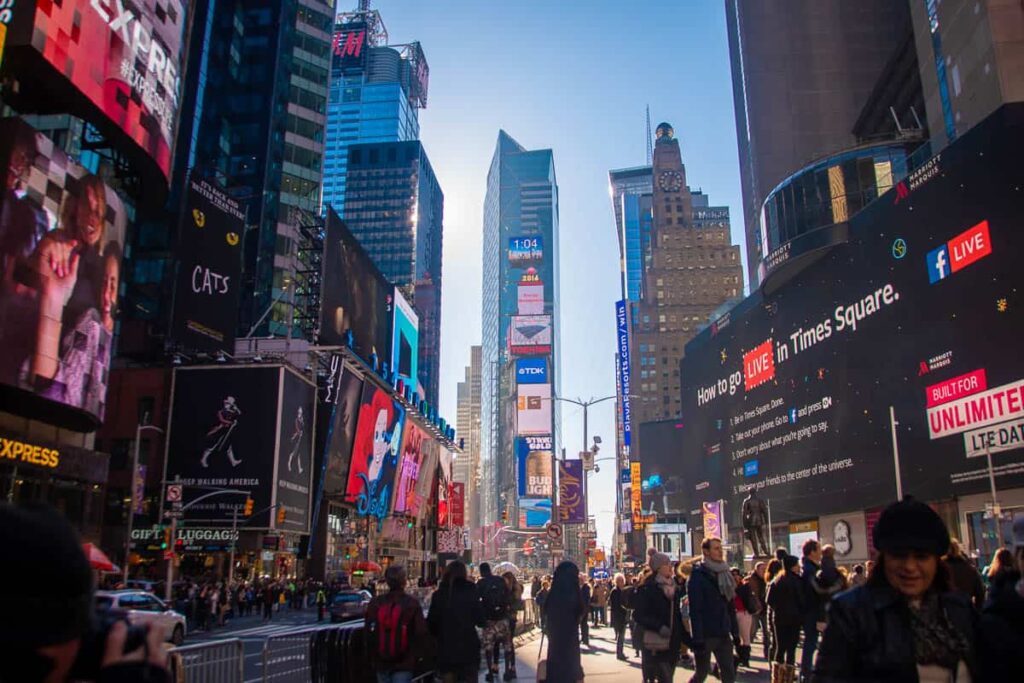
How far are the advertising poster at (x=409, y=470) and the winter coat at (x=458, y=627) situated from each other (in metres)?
72.8

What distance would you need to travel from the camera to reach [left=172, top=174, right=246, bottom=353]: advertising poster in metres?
48.0

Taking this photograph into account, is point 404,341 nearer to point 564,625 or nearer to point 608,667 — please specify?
point 608,667

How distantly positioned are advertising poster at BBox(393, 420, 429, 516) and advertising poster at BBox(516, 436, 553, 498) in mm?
32638

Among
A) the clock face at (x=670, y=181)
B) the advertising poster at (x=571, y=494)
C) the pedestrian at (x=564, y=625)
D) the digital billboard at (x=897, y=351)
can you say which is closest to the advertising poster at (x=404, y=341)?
the digital billboard at (x=897, y=351)

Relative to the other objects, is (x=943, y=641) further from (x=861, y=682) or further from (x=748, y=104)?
(x=748, y=104)

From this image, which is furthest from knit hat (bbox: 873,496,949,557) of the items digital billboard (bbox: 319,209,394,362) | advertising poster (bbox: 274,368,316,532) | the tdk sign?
the tdk sign

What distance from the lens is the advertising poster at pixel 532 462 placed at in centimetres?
12281

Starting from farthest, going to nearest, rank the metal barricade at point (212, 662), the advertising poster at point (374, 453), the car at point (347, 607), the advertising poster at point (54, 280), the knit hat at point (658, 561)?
the advertising poster at point (374, 453)
the car at point (347, 607)
the advertising poster at point (54, 280)
the knit hat at point (658, 561)
the metal barricade at point (212, 662)

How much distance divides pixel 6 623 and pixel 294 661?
9719 mm

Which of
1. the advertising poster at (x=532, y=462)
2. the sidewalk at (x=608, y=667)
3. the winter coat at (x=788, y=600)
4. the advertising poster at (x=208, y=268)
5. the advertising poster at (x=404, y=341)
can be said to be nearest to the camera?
the winter coat at (x=788, y=600)

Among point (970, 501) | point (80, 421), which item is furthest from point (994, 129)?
point (80, 421)

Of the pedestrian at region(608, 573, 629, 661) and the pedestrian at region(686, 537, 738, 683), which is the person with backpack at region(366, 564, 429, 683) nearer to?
the pedestrian at region(686, 537, 738, 683)

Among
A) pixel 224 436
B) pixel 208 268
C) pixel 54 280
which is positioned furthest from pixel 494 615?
pixel 224 436

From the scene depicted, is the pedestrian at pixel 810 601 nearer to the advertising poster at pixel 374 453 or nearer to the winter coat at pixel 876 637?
the winter coat at pixel 876 637
